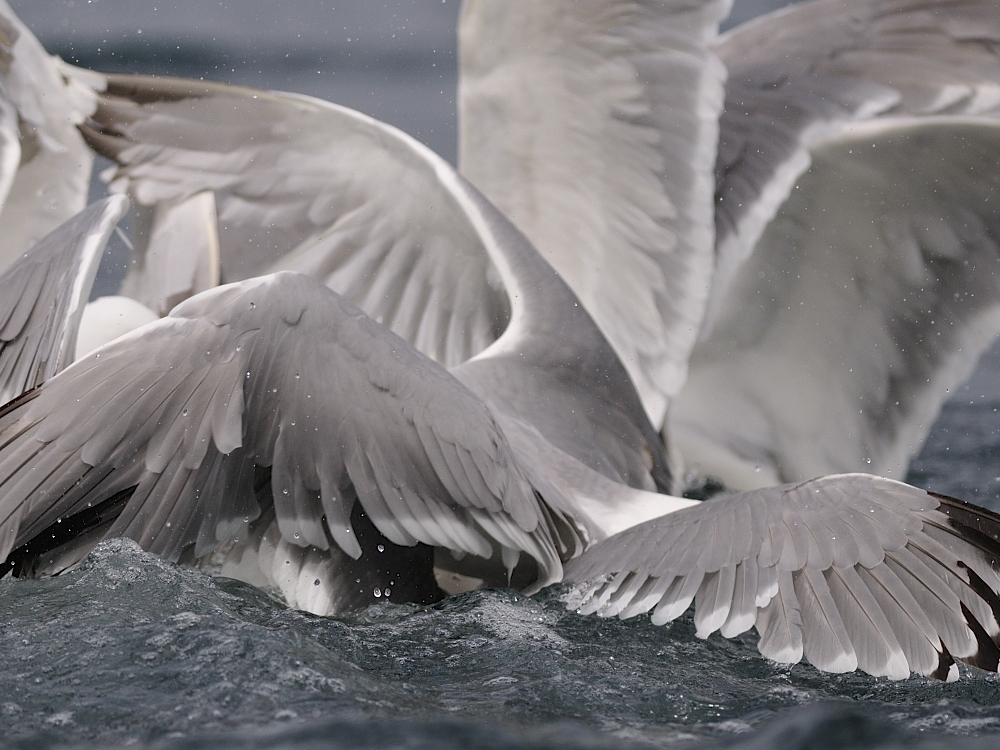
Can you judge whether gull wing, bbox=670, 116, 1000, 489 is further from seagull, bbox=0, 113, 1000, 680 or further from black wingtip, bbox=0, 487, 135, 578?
black wingtip, bbox=0, 487, 135, 578

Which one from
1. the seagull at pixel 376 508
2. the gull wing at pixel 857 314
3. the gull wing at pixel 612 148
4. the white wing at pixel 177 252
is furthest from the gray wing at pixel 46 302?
the gull wing at pixel 857 314

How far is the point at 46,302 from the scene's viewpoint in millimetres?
2900

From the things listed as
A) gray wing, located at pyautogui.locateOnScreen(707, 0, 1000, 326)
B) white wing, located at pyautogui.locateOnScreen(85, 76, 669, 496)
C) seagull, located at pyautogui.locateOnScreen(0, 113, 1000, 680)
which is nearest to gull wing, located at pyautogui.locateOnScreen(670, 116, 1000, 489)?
gray wing, located at pyautogui.locateOnScreen(707, 0, 1000, 326)

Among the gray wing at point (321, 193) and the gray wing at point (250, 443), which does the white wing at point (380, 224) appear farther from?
the gray wing at point (250, 443)

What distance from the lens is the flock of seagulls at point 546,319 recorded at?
239cm

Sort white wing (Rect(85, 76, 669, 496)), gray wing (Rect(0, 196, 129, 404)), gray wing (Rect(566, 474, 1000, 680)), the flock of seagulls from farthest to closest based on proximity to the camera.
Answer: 1. white wing (Rect(85, 76, 669, 496))
2. gray wing (Rect(0, 196, 129, 404))
3. the flock of seagulls
4. gray wing (Rect(566, 474, 1000, 680))

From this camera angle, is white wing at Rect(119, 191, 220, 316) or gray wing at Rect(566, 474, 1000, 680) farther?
white wing at Rect(119, 191, 220, 316)

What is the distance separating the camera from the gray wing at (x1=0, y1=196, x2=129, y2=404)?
2.79 metres

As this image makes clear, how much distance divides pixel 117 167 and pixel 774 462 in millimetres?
2090

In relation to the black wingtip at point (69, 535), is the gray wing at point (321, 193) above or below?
above

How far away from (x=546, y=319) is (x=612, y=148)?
61cm

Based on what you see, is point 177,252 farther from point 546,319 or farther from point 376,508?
point 376,508

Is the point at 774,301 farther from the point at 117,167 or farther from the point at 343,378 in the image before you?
the point at 343,378

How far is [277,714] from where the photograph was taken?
206 centimetres
